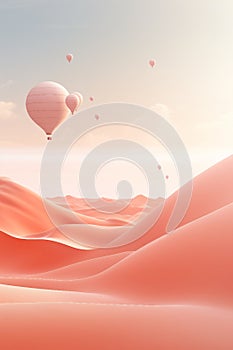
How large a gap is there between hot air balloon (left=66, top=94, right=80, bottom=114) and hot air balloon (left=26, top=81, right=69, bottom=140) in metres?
0.53

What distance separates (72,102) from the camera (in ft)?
135

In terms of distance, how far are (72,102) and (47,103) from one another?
2.68m

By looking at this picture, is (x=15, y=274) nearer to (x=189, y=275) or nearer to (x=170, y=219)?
(x=170, y=219)

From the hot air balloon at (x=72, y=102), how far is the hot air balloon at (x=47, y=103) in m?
0.53

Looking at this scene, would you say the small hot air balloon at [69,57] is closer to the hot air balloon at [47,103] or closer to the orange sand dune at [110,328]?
the hot air balloon at [47,103]

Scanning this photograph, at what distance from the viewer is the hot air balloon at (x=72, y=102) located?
1600 inches

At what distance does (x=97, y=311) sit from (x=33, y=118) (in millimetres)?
29910

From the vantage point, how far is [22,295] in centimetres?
1471

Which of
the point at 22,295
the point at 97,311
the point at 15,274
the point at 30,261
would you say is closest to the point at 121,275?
the point at 22,295

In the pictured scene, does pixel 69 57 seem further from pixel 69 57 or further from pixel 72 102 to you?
pixel 72 102

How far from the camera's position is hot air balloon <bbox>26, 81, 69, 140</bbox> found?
1532 inches

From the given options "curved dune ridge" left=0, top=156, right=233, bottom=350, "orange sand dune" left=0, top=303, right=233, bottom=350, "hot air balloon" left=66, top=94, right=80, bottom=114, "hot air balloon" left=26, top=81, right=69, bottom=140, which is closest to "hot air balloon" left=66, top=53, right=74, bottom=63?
"hot air balloon" left=66, top=94, right=80, bottom=114

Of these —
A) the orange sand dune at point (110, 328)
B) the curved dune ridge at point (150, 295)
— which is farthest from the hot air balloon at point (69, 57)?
the orange sand dune at point (110, 328)

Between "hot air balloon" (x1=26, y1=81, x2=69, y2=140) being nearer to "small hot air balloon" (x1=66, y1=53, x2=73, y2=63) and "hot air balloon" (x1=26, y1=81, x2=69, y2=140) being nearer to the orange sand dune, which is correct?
"small hot air balloon" (x1=66, y1=53, x2=73, y2=63)
